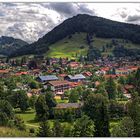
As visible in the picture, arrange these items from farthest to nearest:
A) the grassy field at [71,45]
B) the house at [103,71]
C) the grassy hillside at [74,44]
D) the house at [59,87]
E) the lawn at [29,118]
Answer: the grassy hillside at [74,44] < the grassy field at [71,45] < the house at [103,71] < the house at [59,87] < the lawn at [29,118]

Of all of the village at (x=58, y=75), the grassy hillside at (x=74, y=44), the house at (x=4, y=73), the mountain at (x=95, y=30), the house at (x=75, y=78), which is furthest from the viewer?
the grassy hillside at (x=74, y=44)

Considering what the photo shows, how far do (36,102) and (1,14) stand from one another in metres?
7.79

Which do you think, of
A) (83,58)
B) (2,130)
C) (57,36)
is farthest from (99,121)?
(57,36)

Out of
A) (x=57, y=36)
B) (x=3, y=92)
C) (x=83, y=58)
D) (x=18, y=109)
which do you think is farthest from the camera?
(x=57, y=36)

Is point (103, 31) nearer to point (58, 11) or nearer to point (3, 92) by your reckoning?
point (3, 92)

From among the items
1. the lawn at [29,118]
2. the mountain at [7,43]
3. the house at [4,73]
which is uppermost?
the mountain at [7,43]

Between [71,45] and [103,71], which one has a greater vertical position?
[71,45]

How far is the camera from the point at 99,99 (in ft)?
43.3

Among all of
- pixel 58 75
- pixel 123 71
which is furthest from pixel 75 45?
pixel 58 75

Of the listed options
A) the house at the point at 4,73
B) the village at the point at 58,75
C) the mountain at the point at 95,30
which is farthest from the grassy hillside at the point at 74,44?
the house at the point at 4,73

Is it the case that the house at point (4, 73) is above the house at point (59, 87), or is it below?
above

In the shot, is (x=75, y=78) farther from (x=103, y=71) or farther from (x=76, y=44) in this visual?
(x=76, y=44)

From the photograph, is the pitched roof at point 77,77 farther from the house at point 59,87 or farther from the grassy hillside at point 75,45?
the grassy hillside at point 75,45

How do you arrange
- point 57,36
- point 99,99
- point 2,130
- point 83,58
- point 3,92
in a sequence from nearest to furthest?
point 2,130, point 99,99, point 3,92, point 83,58, point 57,36
